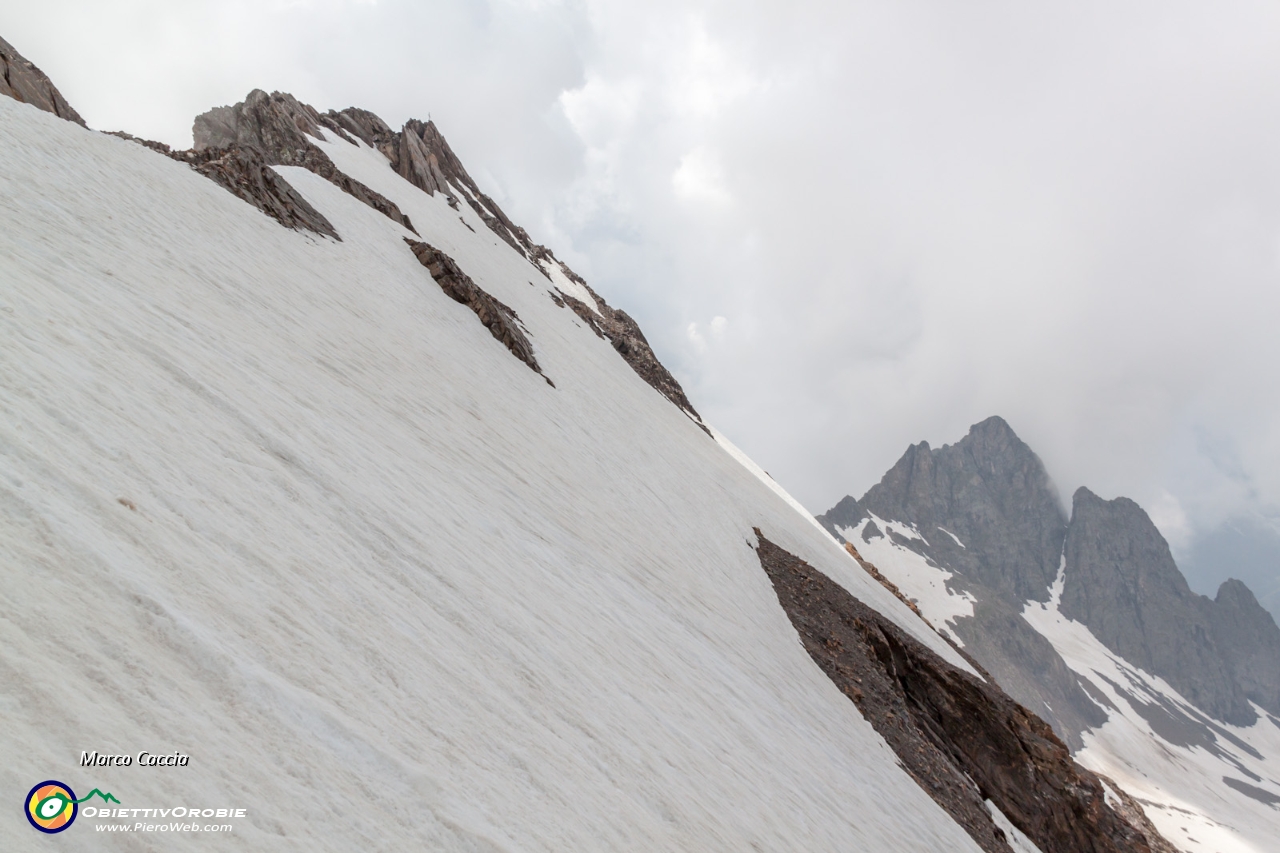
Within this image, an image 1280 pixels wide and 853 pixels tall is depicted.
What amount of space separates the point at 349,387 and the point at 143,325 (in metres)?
3.93

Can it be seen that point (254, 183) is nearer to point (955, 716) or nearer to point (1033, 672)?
point (955, 716)

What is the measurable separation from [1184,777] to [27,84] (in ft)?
777

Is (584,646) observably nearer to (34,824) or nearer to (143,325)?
(34,824)

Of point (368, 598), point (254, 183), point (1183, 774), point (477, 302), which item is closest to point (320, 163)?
point (254, 183)

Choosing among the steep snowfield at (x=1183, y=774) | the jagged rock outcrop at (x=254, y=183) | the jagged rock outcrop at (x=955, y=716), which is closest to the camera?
the jagged rock outcrop at (x=955, y=716)

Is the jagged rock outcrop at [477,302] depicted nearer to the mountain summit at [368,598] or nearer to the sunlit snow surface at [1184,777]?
the mountain summit at [368,598]

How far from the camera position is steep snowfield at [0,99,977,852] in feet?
12.5

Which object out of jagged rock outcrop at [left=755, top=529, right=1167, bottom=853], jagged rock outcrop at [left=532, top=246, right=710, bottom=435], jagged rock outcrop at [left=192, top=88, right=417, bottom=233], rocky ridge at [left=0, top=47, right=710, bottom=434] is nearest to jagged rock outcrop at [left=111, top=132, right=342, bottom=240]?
rocky ridge at [left=0, top=47, right=710, bottom=434]

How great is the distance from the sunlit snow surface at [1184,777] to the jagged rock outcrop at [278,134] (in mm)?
161804

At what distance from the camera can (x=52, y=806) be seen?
115 inches

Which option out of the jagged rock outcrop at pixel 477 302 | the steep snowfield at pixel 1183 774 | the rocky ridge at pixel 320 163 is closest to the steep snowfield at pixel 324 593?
the rocky ridge at pixel 320 163

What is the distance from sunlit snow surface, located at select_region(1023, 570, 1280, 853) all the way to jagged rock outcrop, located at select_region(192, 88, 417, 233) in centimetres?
16180

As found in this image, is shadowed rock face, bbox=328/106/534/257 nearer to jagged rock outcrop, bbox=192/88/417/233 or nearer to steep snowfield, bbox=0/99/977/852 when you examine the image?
jagged rock outcrop, bbox=192/88/417/233

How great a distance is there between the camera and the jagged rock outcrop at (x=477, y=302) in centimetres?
2447
